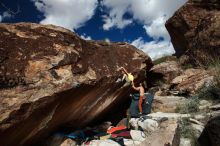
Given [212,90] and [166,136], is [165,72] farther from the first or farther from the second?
[166,136]

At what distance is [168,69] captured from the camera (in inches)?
574

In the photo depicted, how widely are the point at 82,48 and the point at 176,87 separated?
4986 millimetres

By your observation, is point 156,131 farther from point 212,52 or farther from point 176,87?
point 212,52

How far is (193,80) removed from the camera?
11.7m

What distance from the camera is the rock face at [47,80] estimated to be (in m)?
6.36

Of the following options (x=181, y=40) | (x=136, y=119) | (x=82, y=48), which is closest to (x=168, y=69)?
(x=181, y=40)

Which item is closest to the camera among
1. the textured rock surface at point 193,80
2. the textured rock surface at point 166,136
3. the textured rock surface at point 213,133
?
the textured rock surface at point 213,133

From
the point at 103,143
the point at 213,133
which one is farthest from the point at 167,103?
the point at 213,133

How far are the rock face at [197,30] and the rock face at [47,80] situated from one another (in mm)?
4875

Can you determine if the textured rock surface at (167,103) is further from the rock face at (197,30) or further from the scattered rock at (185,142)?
the rock face at (197,30)

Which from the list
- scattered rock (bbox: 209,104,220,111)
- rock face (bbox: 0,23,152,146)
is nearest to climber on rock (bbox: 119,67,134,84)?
rock face (bbox: 0,23,152,146)

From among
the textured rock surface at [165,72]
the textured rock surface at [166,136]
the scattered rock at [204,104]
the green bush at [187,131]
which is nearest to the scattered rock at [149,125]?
the textured rock surface at [166,136]

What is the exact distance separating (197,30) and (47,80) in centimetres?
900

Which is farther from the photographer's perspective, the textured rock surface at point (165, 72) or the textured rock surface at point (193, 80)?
the textured rock surface at point (165, 72)
